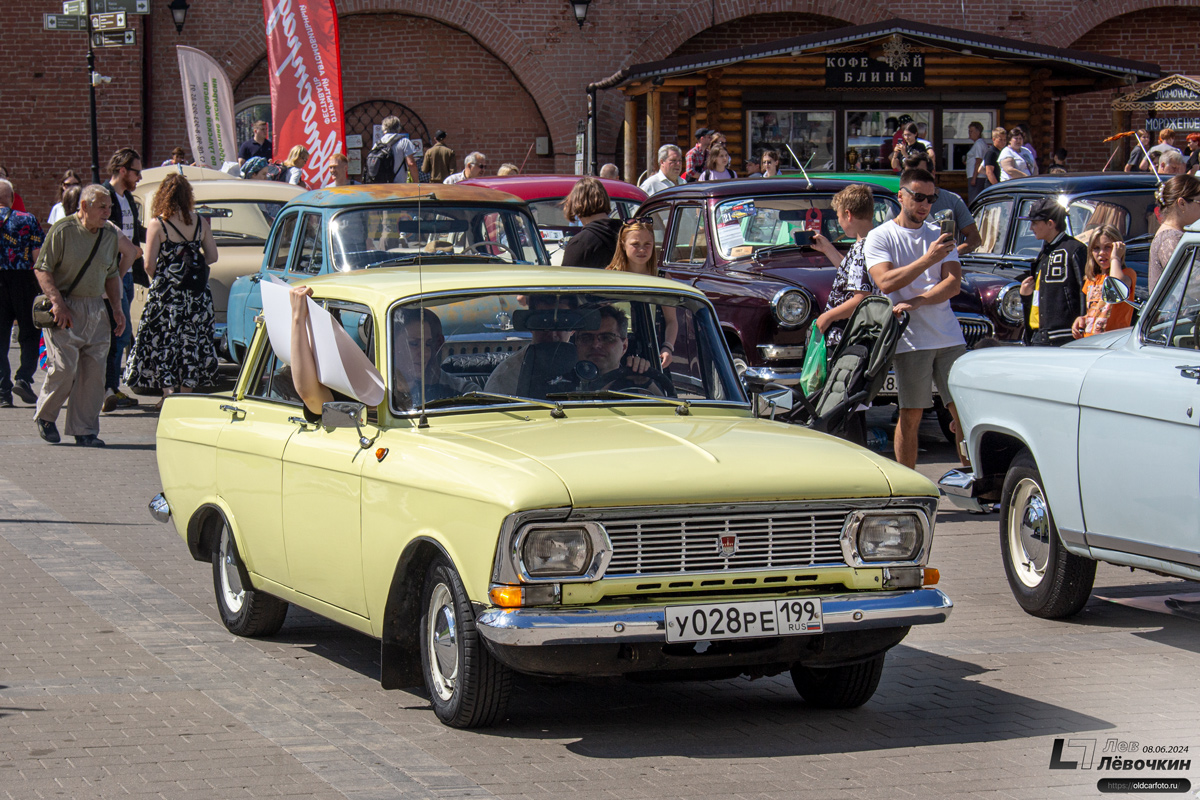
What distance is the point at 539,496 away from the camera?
505 centimetres

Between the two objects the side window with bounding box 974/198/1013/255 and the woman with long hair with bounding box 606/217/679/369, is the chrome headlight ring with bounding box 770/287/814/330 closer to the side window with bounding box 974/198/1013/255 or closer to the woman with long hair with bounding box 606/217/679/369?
the woman with long hair with bounding box 606/217/679/369

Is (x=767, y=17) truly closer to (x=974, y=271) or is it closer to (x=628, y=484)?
(x=974, y=271)

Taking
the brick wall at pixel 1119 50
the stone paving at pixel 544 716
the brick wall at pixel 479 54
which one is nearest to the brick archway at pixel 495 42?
the brick wall at pixel 479 54

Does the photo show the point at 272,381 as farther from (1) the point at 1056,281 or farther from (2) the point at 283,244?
(1) the point at 1056,281

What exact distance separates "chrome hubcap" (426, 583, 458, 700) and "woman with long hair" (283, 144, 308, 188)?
15.4 m

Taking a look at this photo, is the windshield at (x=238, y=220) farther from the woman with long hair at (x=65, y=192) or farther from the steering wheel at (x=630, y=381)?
the steering wheel at (x=630, y=381)

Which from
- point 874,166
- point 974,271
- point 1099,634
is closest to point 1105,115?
point 874,166

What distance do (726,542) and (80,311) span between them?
28.4 ft

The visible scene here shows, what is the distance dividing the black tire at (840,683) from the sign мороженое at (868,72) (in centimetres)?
2192

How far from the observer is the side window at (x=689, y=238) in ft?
43.0

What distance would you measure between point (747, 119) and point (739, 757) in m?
23.3

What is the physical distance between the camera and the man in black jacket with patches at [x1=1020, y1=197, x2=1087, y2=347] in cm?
1145

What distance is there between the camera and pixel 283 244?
12508 millimetres

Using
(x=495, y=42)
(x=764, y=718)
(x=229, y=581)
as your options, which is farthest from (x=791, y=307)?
(x=495, y=42)
